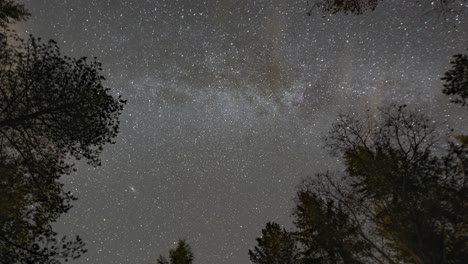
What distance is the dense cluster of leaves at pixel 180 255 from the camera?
2087 centimetres

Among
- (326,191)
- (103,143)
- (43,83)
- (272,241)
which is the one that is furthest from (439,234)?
(43,83)

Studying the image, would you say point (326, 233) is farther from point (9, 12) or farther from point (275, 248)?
point (9, 12)

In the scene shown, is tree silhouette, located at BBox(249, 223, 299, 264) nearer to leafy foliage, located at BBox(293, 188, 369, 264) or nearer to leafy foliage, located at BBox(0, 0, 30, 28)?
leafy foliage, located at BBox(293, 188, 369, 264)

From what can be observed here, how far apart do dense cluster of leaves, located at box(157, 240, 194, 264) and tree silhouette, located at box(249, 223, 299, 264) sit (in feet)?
14.0

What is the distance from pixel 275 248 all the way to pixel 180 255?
652 centimetres

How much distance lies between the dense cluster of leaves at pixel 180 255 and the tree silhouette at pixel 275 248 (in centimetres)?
428

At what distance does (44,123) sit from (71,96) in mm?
1033

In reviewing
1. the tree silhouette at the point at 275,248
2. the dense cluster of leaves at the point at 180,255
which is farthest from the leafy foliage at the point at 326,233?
the dense cluster of leaves at the point at 180,255

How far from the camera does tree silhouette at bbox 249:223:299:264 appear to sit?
18969mm

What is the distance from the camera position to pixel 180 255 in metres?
21.2

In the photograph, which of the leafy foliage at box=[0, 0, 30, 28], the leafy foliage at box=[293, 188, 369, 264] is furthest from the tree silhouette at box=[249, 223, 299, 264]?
the leafy foliage at box=[0, 0, 30, 28]

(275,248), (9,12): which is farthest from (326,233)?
(9,12)

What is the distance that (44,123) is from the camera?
8602 mm

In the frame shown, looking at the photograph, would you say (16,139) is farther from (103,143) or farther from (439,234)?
(439,234)
